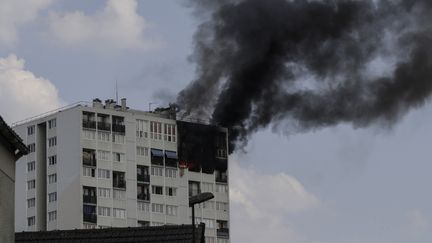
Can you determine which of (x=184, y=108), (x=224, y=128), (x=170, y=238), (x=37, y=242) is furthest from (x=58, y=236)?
(x=184, y=108)

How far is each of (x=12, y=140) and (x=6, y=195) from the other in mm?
1446

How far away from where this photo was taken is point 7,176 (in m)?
40.7

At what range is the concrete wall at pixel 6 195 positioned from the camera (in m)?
39.4

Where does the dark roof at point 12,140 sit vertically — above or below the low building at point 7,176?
above

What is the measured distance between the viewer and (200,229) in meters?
48.7

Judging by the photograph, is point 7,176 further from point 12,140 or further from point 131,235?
point 131,235

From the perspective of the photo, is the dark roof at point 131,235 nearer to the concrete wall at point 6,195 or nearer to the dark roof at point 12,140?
the dark roof at point 12,140

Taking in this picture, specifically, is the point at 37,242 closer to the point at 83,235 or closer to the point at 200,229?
the point at 83,235

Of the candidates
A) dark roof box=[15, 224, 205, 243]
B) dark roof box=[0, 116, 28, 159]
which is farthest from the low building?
dark roof box=[15, 224, 205, 243]

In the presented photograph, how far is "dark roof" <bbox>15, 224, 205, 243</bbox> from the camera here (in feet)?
158

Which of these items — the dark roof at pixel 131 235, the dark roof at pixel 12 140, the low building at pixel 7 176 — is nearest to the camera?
the dark roof at pixel 12 140

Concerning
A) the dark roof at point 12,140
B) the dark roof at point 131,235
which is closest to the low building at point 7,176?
the dark roof at point 12,140

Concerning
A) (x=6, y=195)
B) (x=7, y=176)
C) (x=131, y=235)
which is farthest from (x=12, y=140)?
(x=131, y=235)

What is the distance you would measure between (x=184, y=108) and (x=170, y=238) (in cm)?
14787
